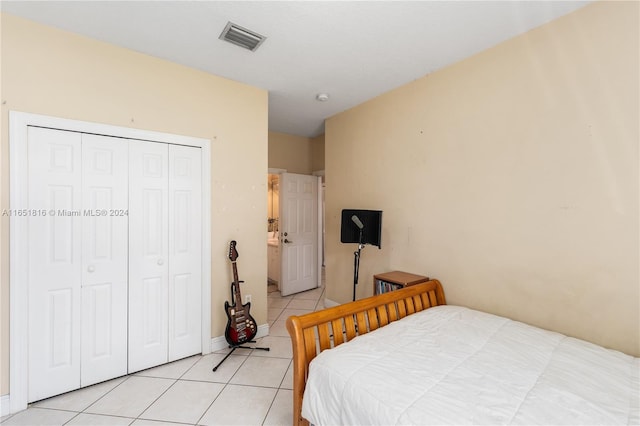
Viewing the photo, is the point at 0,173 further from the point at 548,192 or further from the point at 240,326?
the point at 548,192

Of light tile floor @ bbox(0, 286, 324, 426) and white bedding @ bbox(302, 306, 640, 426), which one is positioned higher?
white bedding @ bbox(302, 306, 640, 426)

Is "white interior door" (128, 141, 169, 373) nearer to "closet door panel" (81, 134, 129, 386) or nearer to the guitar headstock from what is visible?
"closet door panel" (81, 134, 129, 386)

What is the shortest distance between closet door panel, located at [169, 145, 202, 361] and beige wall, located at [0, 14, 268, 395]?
0.48 ft

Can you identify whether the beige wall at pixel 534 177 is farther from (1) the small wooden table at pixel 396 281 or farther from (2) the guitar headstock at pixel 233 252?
(2) the guitar headstock at pixel 233 252

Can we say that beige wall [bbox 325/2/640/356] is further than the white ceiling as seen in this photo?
Result: No

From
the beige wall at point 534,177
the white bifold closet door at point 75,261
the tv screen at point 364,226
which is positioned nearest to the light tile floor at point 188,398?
the white bifold closet door at point 75,261

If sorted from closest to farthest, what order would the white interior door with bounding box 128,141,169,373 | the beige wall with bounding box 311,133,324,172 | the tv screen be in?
the white interior door with bounding box 128,141,169,373 < the tv screen < the beige wall with bounding box 311,133,324,172

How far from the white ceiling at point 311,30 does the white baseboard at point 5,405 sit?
2540 millimetres

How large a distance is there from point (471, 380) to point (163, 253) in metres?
2.42

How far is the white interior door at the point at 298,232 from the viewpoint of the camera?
4414mm

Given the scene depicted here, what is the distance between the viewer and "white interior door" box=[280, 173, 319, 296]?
4414 millimetres

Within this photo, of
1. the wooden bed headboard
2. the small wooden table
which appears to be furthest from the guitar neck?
the small wooden table

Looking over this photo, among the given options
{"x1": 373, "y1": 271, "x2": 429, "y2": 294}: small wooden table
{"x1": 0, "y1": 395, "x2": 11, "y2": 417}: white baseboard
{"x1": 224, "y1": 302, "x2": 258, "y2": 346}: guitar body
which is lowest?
{"x1": 0, "y1": 395, "x2": 11, "y2": 417}: white baseboard

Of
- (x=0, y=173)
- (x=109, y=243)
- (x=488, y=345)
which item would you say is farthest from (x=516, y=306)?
(x=0, y=173)
